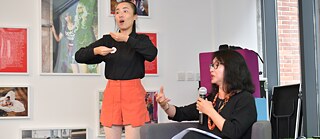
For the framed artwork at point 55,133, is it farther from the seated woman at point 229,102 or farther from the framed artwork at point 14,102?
the seated woman at point 229,102

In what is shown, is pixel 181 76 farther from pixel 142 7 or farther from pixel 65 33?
pixel 65 33

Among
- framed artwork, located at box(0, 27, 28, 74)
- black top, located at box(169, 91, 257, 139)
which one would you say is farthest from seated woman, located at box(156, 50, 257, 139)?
framed artwork, located at box(0, 27, 28, 74)

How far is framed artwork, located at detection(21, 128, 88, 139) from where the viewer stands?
190 inches

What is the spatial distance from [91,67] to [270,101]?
1.89 m

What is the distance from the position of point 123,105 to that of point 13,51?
2230 mm

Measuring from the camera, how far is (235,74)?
106 inches

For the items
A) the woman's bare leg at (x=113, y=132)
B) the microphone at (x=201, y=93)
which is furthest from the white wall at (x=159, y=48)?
the microphone at (x=201, y=93)

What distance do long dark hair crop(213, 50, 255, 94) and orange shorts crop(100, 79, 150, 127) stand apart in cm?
60

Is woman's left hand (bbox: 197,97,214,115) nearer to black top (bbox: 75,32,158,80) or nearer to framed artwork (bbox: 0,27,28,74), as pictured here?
black top (bbox: 75,32,158,80)

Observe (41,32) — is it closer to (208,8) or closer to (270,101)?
(208,8)

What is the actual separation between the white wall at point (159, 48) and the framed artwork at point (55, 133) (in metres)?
0.05

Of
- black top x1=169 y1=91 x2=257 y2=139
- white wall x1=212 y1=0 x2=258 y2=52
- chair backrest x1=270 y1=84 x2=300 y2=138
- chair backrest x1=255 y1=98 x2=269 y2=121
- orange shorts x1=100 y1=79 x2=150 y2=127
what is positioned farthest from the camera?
white wall x1=212 y1=0 x2=258 y2=52

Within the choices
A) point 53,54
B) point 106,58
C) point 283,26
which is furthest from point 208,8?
point 106,58

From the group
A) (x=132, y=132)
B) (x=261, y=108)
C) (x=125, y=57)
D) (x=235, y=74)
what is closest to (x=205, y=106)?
(x=235, y=74)
